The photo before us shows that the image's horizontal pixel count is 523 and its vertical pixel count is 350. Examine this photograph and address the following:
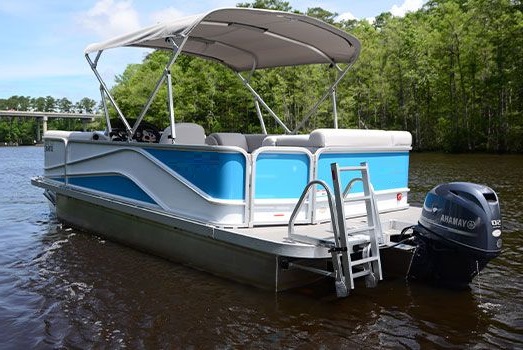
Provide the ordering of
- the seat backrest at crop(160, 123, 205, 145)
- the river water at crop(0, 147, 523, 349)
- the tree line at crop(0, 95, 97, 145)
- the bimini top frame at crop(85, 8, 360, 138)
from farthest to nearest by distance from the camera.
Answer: the tree line at crop(0, 95, 97, 145) < the seat backrest at crop(160, 123, 205, 145) < the bimini top frame at crop(85, 8, 360, 138) < the river water at crop(0, 147, 523, 349)

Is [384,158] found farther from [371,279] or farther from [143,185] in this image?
[143,185]

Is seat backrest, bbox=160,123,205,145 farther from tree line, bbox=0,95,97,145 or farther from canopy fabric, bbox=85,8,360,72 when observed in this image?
tree line, bbox=0,95,97,145

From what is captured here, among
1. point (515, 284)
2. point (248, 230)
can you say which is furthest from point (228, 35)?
point (515, 284)

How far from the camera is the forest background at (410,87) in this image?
3688cm

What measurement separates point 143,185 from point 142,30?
2.20 m

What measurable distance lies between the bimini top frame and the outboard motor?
3.13 metres

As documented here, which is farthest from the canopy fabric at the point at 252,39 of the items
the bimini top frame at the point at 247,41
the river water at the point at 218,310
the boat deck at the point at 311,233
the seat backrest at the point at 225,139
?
the river water at the point at 218,310

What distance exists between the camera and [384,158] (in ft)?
22.3

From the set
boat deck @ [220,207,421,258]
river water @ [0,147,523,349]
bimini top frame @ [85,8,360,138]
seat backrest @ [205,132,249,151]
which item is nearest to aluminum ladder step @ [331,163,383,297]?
boat deck @ [220,207,421,258]

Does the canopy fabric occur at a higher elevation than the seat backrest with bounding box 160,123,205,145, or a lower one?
higher

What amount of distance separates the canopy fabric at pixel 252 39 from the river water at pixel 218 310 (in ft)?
10.2

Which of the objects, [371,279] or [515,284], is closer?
[371,279]

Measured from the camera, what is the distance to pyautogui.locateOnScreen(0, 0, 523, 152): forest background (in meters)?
36.9

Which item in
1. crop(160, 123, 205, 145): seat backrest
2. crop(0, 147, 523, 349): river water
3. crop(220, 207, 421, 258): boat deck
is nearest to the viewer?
crop(0, 147, 523, 349): river water
